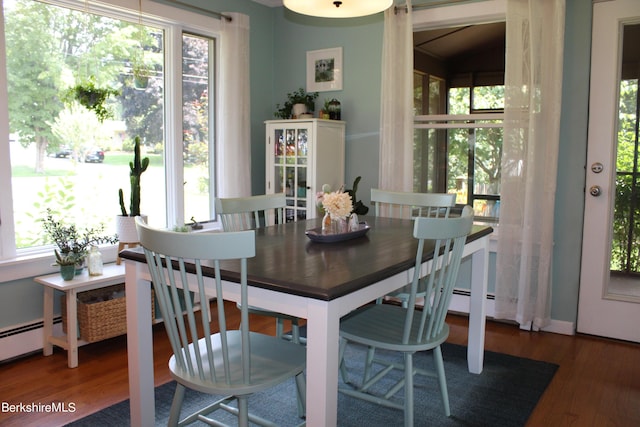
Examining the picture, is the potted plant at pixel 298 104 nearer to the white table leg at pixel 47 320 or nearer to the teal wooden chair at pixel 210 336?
the white table leg at pixel 47 320

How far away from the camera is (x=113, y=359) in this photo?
3.03 meters

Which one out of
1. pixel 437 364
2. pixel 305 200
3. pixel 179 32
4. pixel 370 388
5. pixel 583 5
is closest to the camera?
pixel 437 364

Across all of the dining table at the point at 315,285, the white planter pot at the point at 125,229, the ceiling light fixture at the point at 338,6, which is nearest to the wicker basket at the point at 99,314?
the white planter pot at the point at 125,229

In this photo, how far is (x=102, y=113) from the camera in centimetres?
333

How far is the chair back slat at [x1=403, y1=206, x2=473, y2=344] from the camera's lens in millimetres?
1963

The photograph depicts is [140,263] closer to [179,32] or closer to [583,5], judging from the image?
[179,32]

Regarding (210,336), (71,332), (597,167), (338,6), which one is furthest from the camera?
(597,167)

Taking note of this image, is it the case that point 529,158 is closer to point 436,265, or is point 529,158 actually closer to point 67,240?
point 436,265

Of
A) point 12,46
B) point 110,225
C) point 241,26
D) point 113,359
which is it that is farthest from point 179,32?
point 113,359

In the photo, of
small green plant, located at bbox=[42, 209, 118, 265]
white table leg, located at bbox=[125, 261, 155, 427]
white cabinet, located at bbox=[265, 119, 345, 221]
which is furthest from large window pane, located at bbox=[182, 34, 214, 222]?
white table leg, located at bbox=[125, 261, 155, 427]

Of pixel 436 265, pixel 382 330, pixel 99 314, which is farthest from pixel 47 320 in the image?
pixel 436 265

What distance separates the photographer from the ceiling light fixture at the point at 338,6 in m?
2.31

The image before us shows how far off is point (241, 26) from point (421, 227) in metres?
2.78

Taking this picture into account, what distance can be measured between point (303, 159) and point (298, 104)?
49 cm
